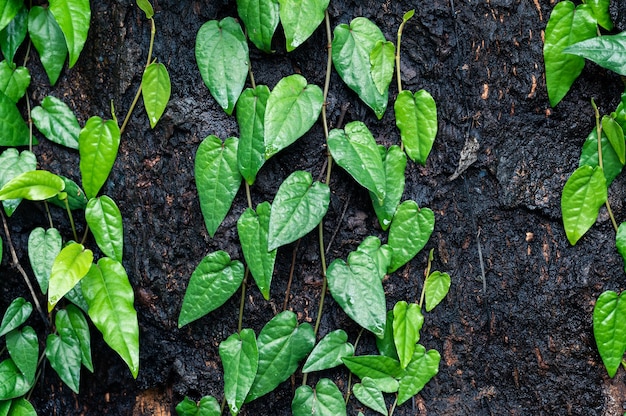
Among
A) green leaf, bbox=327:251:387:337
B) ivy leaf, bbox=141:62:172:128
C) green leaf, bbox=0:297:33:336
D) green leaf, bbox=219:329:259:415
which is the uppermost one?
ivy leaf, bbox=141:62:172:128

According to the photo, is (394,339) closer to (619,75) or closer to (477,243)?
(477,243)

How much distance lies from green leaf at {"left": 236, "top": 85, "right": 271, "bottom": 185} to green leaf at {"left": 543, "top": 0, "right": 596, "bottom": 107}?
488 millimetres

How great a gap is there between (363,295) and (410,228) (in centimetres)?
15

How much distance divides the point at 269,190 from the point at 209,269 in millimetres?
175

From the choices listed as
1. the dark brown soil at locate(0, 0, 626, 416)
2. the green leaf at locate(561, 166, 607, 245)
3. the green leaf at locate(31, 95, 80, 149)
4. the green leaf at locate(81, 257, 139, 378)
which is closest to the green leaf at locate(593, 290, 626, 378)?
the dark brown soil at locate(0, 0, 626, 416)

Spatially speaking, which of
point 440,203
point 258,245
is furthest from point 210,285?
point 440,203

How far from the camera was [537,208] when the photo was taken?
3.47 feet

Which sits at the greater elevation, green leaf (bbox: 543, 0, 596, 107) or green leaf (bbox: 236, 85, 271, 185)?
green leaf (bbox: 543, 0, 596, 107)

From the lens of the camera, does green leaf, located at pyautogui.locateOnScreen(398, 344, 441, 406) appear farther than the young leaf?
Yes

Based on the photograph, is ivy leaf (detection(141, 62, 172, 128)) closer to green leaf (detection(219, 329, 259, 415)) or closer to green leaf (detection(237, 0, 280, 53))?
green leaf (detection(237, 0, 280, 53))

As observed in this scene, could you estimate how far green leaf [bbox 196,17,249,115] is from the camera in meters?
1.02

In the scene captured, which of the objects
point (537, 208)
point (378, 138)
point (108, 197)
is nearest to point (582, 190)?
point (537, 208)

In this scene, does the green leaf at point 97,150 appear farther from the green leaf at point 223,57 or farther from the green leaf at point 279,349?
the green leaf at point 279,349

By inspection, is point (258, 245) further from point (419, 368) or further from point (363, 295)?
point (419, 368)
